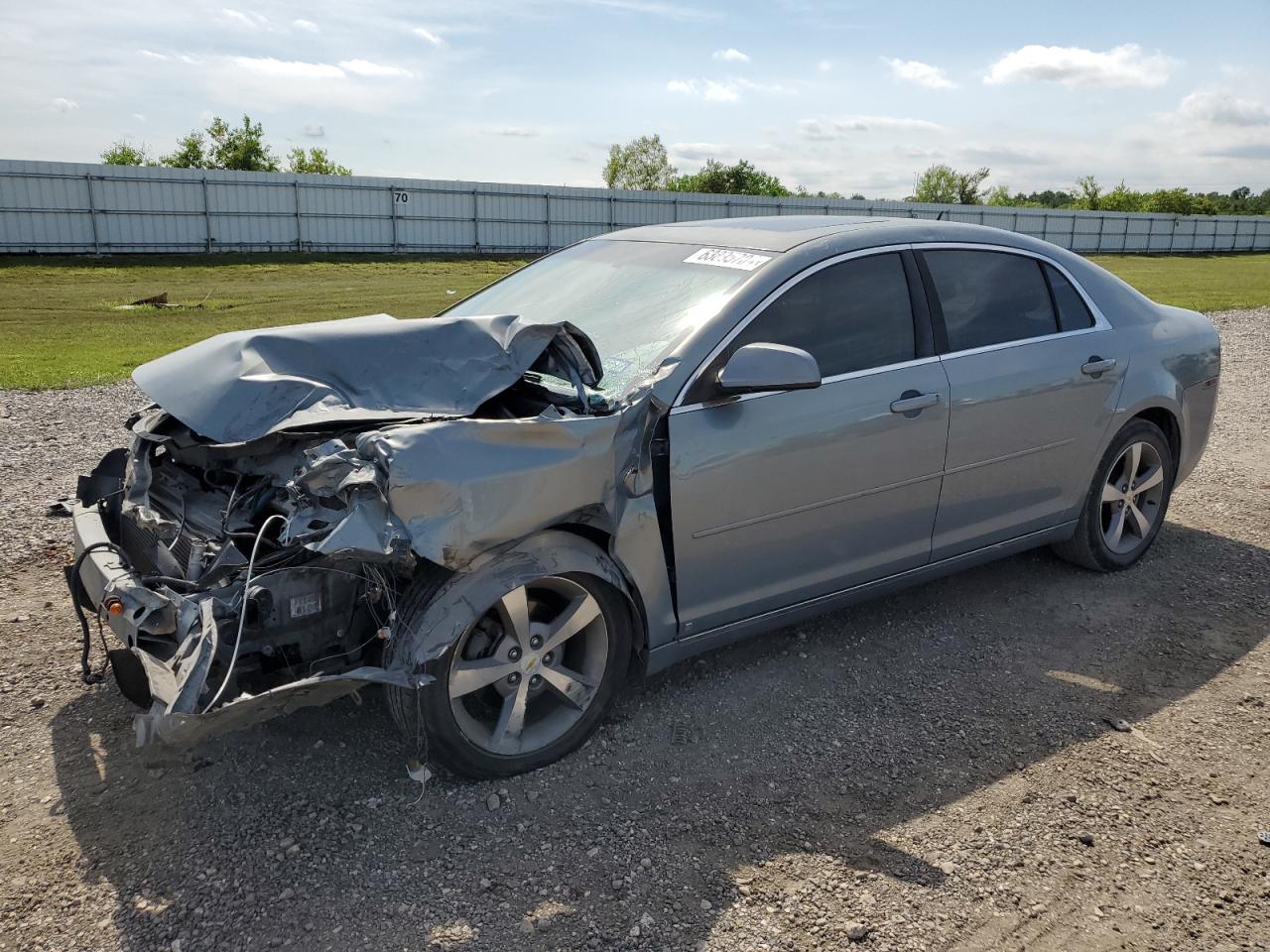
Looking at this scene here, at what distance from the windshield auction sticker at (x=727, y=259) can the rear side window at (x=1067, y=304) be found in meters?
1.69

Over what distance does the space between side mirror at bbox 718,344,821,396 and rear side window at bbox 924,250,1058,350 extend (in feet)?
3.52

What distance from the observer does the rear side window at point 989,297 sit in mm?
4371

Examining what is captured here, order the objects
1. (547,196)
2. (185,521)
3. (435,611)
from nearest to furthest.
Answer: (435,611) → (185,521) → (547,196)

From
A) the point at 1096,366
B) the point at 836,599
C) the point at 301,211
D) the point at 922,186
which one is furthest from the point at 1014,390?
the point at 922,186

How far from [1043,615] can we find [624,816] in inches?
101

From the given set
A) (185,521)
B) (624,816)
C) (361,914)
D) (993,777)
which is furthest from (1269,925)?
(185,521)

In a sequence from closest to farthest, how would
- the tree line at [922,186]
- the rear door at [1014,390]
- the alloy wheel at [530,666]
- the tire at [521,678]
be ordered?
1. the tire at [521,678]
2. the alloy wheel at [530,666]
3. the rear door at [1014,390]
4. the tree line at [922,186]

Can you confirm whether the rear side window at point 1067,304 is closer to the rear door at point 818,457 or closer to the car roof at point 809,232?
the car roof at point 809,232

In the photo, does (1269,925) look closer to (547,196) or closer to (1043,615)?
(1043,615)

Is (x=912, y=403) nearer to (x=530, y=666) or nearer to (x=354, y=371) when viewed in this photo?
(x=530, y=666)

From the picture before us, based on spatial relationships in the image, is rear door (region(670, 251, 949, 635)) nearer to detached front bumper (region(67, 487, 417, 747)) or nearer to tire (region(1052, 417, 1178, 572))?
detached front bumper (region(67, 487, 417, 747))

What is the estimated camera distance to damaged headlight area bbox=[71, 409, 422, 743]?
282cm

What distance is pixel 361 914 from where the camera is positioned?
2.76m

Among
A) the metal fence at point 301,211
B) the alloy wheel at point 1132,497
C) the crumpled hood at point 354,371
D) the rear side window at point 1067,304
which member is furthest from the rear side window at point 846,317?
the metal fence at point 301,211
